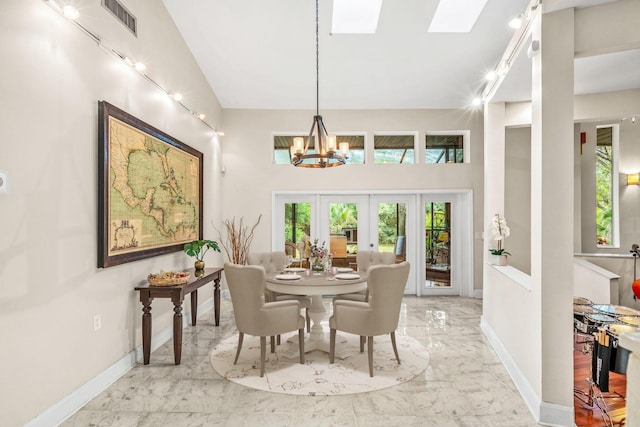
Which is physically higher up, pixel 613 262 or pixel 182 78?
pixel 182 78

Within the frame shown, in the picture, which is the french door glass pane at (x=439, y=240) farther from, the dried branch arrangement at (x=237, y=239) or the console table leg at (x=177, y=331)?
the console table leg at (x=177, y=331)

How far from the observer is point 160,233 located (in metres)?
3.78

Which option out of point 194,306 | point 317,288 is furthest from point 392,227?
point 194,306

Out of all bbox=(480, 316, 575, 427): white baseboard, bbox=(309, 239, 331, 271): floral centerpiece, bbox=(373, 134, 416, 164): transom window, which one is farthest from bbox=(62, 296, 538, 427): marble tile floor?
bbox=(373, 134, 416, 164): transom window

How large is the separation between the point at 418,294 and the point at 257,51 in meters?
4.64

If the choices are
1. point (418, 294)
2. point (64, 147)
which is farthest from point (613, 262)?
point (64, 147)

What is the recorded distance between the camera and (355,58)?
4.85 metres

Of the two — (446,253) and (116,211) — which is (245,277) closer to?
(116,211)

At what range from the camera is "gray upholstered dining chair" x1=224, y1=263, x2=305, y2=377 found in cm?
301

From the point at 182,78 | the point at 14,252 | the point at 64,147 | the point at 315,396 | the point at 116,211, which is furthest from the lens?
the point at 182,78

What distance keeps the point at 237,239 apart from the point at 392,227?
269 cm

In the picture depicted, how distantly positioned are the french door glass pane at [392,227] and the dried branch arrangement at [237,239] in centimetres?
212

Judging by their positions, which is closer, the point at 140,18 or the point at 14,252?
the point at 14,252

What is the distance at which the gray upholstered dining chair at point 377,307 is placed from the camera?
9.90 ft
